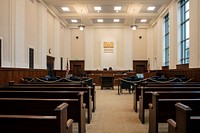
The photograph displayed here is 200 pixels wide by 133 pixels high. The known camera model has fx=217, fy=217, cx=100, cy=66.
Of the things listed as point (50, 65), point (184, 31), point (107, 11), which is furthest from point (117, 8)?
point (50, 65)

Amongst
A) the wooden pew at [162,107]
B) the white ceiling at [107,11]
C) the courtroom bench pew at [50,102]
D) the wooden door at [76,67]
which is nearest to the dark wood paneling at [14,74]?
the courtroom bench pew at [50,102]

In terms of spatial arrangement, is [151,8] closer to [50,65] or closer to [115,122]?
[50,65]

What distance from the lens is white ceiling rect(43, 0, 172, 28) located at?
12.6 m

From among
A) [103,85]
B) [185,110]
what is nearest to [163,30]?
[103,85]

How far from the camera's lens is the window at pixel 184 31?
10.7 metres

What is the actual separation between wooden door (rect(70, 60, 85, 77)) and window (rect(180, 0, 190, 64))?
988 cm

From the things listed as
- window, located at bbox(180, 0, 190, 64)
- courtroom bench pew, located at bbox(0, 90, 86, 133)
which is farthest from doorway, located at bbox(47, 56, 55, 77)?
courtroom bench pew, located at bbox(0, 90, 86, 133)

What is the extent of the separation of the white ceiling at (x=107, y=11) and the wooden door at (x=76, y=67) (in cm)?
334

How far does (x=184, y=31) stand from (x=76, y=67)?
10736 millimetres

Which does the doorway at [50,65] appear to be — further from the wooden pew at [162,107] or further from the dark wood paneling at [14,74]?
the wooden pew at [162,107]

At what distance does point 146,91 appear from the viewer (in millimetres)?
4812

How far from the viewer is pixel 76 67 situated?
19.5 m

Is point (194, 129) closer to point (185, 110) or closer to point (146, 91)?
point (185, 110)

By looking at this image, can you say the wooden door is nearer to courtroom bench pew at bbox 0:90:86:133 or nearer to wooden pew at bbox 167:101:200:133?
courtroom bench pew at bbox 0:90:86:133
